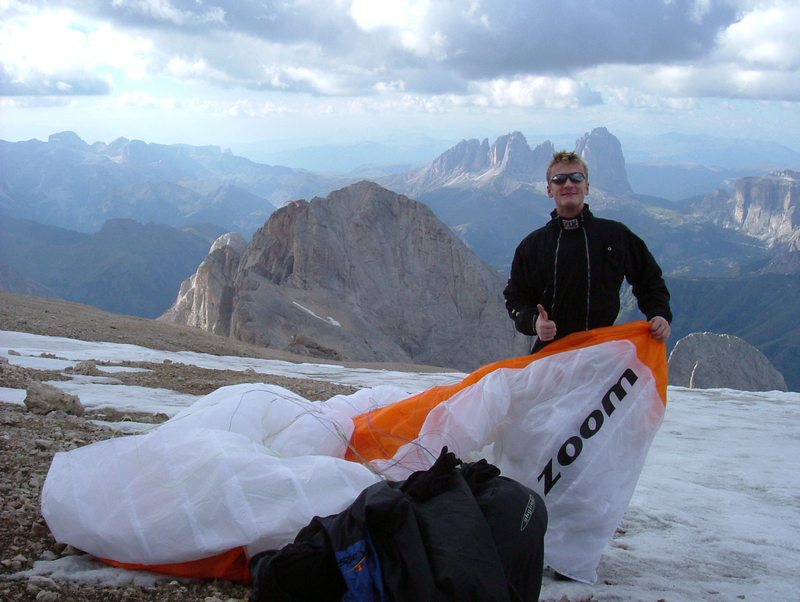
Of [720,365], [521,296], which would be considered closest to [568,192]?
[521,296]

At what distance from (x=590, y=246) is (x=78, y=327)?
710 inches

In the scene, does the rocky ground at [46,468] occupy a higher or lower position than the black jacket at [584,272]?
lower

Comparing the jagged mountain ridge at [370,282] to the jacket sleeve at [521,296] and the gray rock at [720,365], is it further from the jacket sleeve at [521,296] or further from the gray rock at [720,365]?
the jacket sleeve at [521,296]

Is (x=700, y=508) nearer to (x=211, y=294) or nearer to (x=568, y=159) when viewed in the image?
(x=568, y=159)

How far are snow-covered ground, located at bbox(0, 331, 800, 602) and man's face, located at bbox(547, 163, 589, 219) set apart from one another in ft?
8.30

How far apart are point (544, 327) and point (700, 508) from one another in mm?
3174

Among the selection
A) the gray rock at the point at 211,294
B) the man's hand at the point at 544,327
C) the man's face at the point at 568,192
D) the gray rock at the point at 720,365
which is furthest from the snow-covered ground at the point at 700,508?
the gray rock at the point at 720,365

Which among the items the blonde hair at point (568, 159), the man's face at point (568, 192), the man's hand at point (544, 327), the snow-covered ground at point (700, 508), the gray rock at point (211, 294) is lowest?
the gray rock at point (211, 294)

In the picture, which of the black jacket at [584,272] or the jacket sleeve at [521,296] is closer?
the black jacket at [584,272]

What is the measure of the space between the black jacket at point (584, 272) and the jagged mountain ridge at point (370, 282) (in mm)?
33065

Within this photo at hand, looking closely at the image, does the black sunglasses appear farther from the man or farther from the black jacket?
the black jacket

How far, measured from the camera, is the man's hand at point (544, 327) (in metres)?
4.75

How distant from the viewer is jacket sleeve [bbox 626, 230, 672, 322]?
16.3ft

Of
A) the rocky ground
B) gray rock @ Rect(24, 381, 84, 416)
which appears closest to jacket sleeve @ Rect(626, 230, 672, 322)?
the rocky ground
